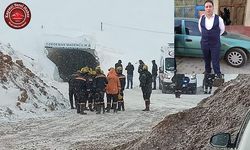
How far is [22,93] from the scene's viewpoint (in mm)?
6289

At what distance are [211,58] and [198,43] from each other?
241mm

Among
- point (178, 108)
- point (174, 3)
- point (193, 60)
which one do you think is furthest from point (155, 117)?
point (174, 3)

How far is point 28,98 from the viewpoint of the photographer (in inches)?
248

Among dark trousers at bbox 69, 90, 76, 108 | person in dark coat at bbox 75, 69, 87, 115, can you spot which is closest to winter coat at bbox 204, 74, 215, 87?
person in dark coat at bbox 75, 69, 87, 115

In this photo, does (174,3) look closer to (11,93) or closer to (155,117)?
(155,117)

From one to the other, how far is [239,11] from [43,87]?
2552 mm

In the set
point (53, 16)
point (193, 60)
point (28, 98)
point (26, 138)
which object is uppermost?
point (53, 16)

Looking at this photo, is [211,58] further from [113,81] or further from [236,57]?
[113,81]

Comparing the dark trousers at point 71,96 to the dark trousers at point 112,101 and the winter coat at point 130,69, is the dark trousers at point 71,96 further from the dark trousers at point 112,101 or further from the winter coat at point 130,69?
the winter coat at point 130,69

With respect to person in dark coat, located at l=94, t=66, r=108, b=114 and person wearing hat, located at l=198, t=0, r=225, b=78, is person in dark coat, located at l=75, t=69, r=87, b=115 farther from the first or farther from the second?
person wearing hat, located at l=198, t=0, r=225, b=78

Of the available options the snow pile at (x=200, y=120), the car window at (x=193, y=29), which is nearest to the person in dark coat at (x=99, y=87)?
the snow pile at (x=200, y=120)

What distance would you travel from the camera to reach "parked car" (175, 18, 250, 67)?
6.23 metres

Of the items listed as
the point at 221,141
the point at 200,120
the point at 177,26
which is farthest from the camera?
the point at 200,120

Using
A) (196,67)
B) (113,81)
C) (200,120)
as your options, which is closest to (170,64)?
(196,67)
